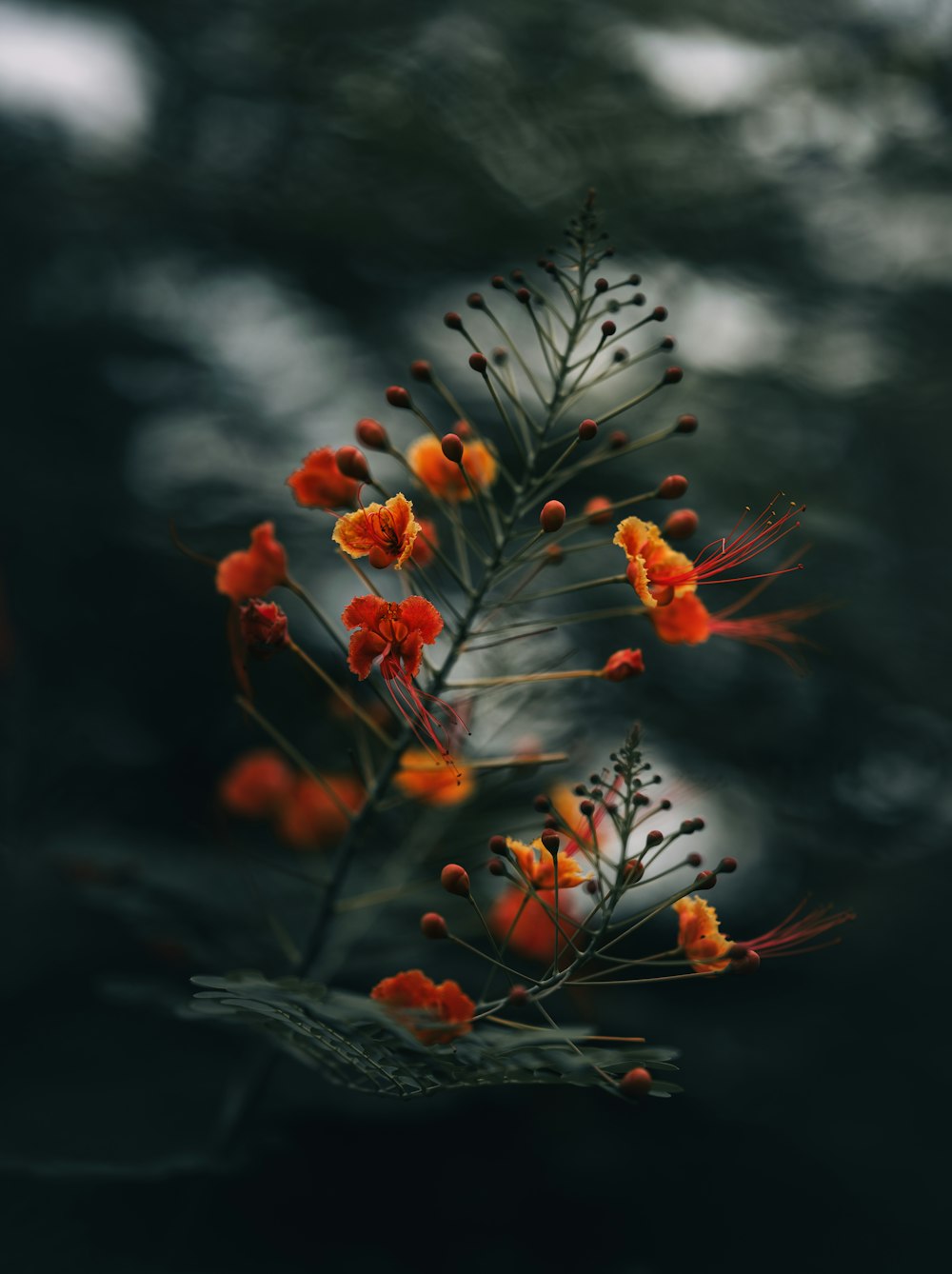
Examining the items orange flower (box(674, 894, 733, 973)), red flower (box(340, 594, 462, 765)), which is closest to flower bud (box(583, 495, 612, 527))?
red flower (box(340, 594, 462, 765))

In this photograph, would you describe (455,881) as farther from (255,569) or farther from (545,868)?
(255,569)

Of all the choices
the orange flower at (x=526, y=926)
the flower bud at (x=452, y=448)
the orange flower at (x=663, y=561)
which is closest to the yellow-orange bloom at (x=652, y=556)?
the orange flower at (x=663, y=561)

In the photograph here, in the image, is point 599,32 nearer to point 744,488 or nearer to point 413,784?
point 744,488

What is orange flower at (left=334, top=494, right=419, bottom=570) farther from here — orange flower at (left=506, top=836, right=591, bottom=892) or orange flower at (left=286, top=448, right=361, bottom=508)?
orange flower at (left=506, top=836, right=591, bottom=892)

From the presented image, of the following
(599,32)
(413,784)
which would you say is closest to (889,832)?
(413,784)

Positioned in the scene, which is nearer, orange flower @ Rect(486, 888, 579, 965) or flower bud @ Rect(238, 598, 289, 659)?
flower bud @ Rect(238, 598, 289, 659)
